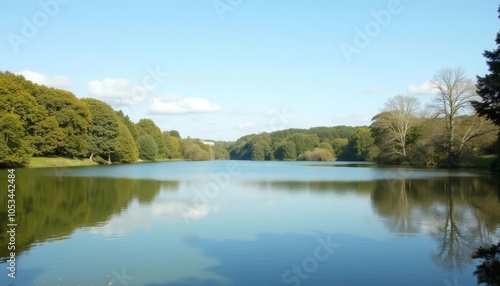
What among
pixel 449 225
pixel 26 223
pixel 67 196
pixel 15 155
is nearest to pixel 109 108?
pixel 15 155

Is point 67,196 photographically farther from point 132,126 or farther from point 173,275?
point 132,126

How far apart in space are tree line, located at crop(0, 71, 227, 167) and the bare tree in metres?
44.2

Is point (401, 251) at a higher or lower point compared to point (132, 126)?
lower

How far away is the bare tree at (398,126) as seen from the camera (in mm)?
64312

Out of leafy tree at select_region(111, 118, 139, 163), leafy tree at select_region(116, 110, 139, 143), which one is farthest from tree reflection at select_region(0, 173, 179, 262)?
leafy tree at select_region(116, 110, 139, 143)

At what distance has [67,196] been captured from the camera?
20344 mm

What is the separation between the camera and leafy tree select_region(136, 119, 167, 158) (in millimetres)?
109750

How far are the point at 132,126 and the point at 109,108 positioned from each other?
828 inches

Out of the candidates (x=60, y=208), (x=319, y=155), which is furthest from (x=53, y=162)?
(x=319, y=155)

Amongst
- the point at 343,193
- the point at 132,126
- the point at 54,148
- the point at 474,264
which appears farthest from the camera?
the point at 132,126

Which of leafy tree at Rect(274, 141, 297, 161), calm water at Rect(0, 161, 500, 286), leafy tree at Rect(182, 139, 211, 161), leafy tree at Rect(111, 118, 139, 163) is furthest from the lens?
leafy tree at Rect(274, 141, 297, 161)

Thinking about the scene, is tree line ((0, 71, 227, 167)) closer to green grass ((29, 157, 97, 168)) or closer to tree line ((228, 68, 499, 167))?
green grass ((29, 157, 97, 168))

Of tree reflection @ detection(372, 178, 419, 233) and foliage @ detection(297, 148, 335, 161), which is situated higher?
foliage @ detection(297, 148, 335, 161)

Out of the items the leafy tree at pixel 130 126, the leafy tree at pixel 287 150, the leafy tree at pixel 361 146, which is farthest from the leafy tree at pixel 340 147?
the leafy tree at pixel 130 126
